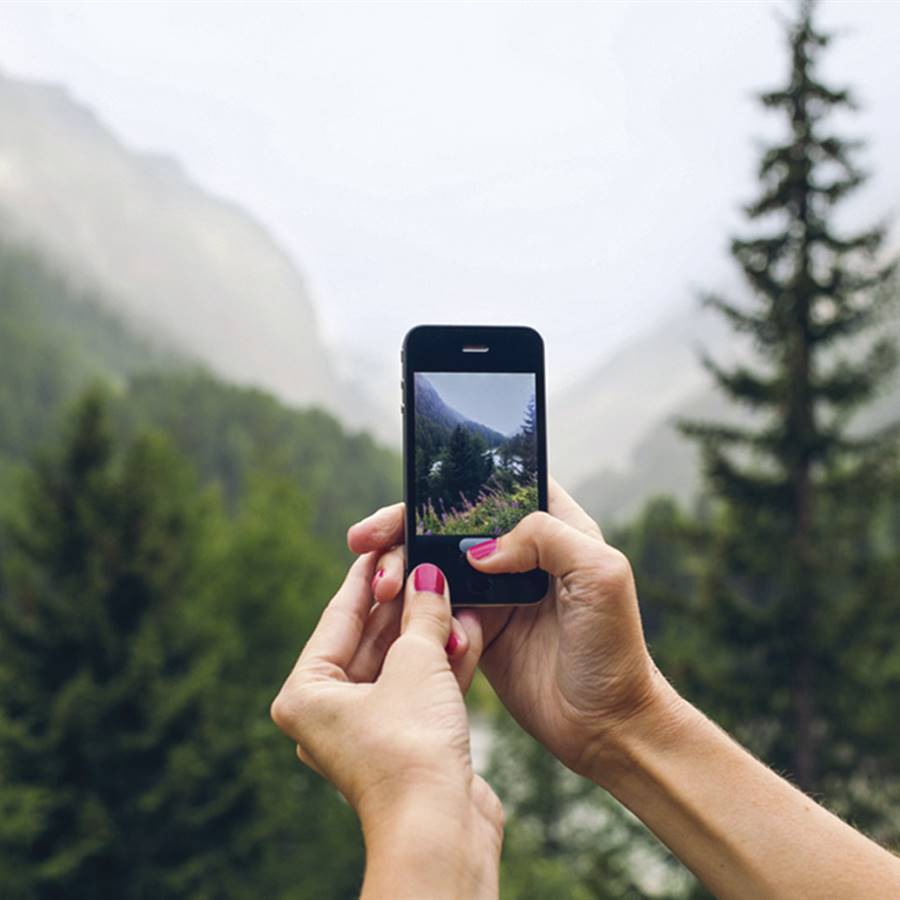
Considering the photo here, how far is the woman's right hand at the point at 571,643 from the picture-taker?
2283mm

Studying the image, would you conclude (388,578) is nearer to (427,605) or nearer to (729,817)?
(427,605)

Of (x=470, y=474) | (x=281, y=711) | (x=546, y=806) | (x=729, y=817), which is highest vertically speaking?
(x=470, y=474)

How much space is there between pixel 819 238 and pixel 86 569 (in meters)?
12.8

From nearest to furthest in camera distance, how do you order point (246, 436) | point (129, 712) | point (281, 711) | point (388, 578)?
point (281, 711) → point (388, 578) → point (129, 712) → point (246, 436)

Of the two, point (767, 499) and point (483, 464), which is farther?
point (767, 499)

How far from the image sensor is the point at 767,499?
45.1 ft

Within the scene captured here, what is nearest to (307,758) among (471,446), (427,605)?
(427,605)

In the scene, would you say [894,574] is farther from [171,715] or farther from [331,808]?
[331,808]

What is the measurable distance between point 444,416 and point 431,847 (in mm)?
1310

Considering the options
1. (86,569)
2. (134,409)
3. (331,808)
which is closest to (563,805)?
(331,808)

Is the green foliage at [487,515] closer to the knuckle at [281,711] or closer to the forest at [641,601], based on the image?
the knuckle at [281,711]

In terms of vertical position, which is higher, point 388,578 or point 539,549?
point 539,549

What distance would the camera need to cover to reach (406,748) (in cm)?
179

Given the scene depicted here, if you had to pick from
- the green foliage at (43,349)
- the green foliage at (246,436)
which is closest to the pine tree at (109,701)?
the green foliage at (43,349)
